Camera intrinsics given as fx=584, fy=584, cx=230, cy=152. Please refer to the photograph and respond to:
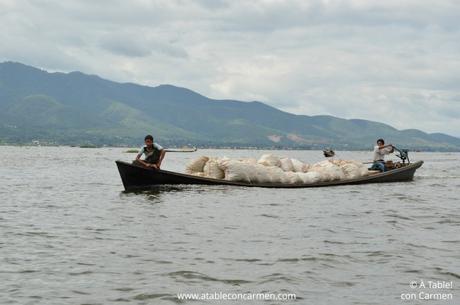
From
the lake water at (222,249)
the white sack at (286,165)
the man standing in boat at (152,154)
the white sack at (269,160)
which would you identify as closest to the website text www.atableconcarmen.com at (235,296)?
the lake water at (222,249)

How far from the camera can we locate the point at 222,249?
500 inches

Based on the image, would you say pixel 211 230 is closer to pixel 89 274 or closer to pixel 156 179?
pixel 89 274

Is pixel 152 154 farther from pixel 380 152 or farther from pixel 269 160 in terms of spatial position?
pixel 380 152

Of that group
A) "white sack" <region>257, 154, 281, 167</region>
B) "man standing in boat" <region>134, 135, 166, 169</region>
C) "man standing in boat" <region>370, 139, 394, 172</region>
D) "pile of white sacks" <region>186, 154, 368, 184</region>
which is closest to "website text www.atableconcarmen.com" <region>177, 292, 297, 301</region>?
"man standing in boat" <region>134, 135, 166, 169</region>

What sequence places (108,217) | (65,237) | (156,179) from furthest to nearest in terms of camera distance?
(156,179)
(108,217)
(65,237)

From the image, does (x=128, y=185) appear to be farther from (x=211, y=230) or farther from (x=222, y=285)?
(x=222, y=285)

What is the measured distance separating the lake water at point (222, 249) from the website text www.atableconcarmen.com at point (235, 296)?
0.49 ft

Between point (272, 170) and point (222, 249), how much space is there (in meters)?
15.3

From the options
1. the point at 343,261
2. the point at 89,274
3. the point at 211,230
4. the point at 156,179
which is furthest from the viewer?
the point at 156,179

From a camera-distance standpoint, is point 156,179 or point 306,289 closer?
point 306,289

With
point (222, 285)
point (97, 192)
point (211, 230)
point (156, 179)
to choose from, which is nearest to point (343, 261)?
point (222, 285)

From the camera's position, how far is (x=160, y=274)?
10477 millimetres

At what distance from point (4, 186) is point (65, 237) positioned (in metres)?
17.9

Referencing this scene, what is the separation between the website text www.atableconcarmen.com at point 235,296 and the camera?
358 inches
